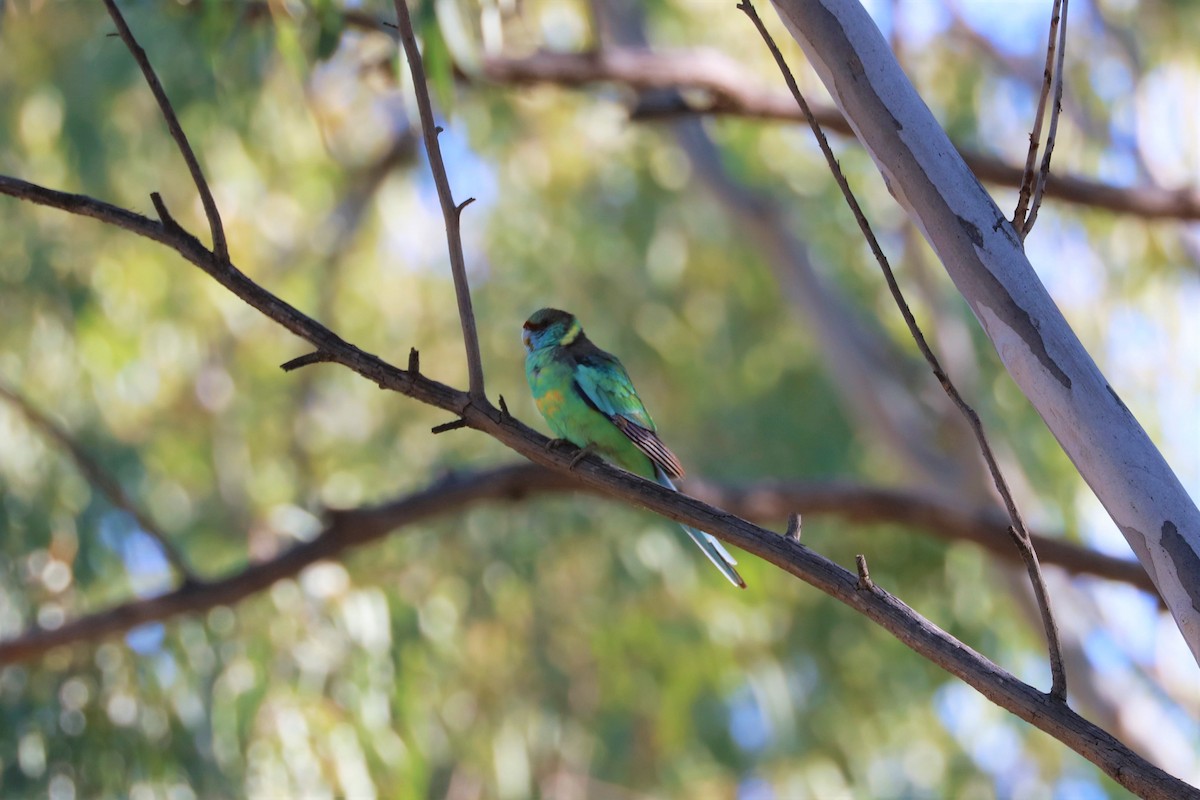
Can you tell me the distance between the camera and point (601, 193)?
877 cm

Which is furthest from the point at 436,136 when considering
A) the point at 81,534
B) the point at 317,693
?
the point at 81,534

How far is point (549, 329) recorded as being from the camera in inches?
149

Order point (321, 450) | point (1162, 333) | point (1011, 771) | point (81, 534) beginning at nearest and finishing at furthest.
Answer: point (81, 534), point (1162, 333), point (1011, 771), point (321, 450)

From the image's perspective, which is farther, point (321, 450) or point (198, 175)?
point (321, 450)

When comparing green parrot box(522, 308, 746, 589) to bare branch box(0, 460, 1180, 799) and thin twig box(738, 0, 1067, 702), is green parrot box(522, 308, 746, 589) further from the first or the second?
thin twig box(738, 0, 1067, 702)

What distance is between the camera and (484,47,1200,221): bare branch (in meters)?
4.60

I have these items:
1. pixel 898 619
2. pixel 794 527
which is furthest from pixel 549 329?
pixel 898 619

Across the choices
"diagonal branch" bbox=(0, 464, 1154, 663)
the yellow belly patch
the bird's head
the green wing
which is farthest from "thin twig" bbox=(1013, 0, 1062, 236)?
"diagonal branch" bbox=(0, 464, 1154, 663)

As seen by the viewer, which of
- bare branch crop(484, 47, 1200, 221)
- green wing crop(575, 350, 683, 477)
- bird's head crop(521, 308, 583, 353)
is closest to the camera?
green wing crop(575, 350, 683, 477)

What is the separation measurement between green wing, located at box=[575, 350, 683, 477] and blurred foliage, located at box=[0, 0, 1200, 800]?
4.57 feet

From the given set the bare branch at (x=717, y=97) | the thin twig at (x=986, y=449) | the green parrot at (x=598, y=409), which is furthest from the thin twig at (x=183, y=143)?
the bare branch at (x=717, y=97)

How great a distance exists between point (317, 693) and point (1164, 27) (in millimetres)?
5635

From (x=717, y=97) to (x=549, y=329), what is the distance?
1.62 metres

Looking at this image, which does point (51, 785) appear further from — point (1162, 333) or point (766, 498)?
point (1162, 333)
